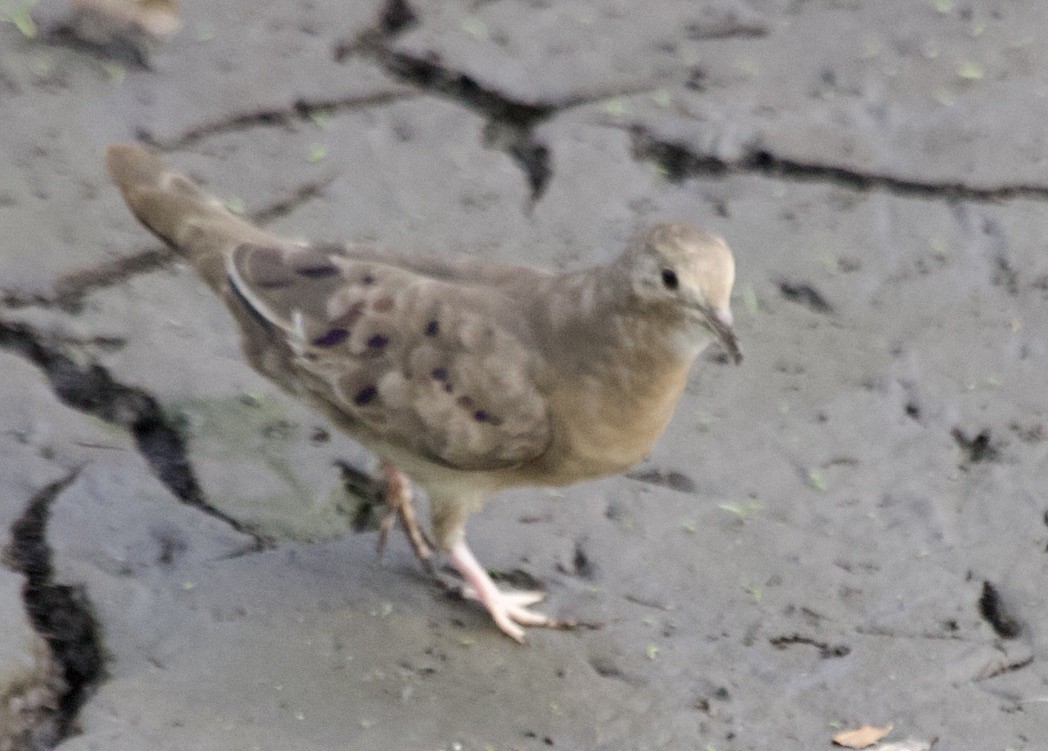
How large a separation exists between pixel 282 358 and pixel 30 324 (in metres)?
0.94

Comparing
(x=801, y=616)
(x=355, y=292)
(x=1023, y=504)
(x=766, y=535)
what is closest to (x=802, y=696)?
(x=801, y=616)

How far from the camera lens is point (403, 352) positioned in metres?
3.45

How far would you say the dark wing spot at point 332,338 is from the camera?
11.4 feet

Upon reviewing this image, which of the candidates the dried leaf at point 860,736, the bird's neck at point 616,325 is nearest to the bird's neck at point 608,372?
the bird's neck at point 616,325

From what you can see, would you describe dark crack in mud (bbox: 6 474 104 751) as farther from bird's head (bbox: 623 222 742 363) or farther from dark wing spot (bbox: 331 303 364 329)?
bird's head (bbox: 623 222 742 363)

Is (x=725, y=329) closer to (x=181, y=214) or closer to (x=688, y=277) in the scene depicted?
(x=688, y=277)

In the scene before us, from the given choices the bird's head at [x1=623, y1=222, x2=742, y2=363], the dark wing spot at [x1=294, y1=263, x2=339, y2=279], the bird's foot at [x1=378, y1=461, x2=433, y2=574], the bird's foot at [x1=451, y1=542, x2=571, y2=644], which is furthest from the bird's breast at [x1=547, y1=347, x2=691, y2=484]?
the dark wing spot at [x1=294, y1=263, x2=339, y2=279]

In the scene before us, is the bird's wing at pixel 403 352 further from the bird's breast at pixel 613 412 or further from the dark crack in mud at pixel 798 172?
the dark crack in mud at pixel 798 172

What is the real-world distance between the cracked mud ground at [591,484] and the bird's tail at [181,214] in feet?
1.39

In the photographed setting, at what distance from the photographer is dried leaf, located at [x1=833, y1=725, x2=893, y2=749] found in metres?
3.21

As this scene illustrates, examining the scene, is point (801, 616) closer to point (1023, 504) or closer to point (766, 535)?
point (766, 535)

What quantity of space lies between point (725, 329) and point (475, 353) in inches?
25.1

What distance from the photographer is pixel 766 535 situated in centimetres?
379

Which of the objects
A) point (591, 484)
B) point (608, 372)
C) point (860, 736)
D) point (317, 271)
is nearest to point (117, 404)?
point (317, 271)
